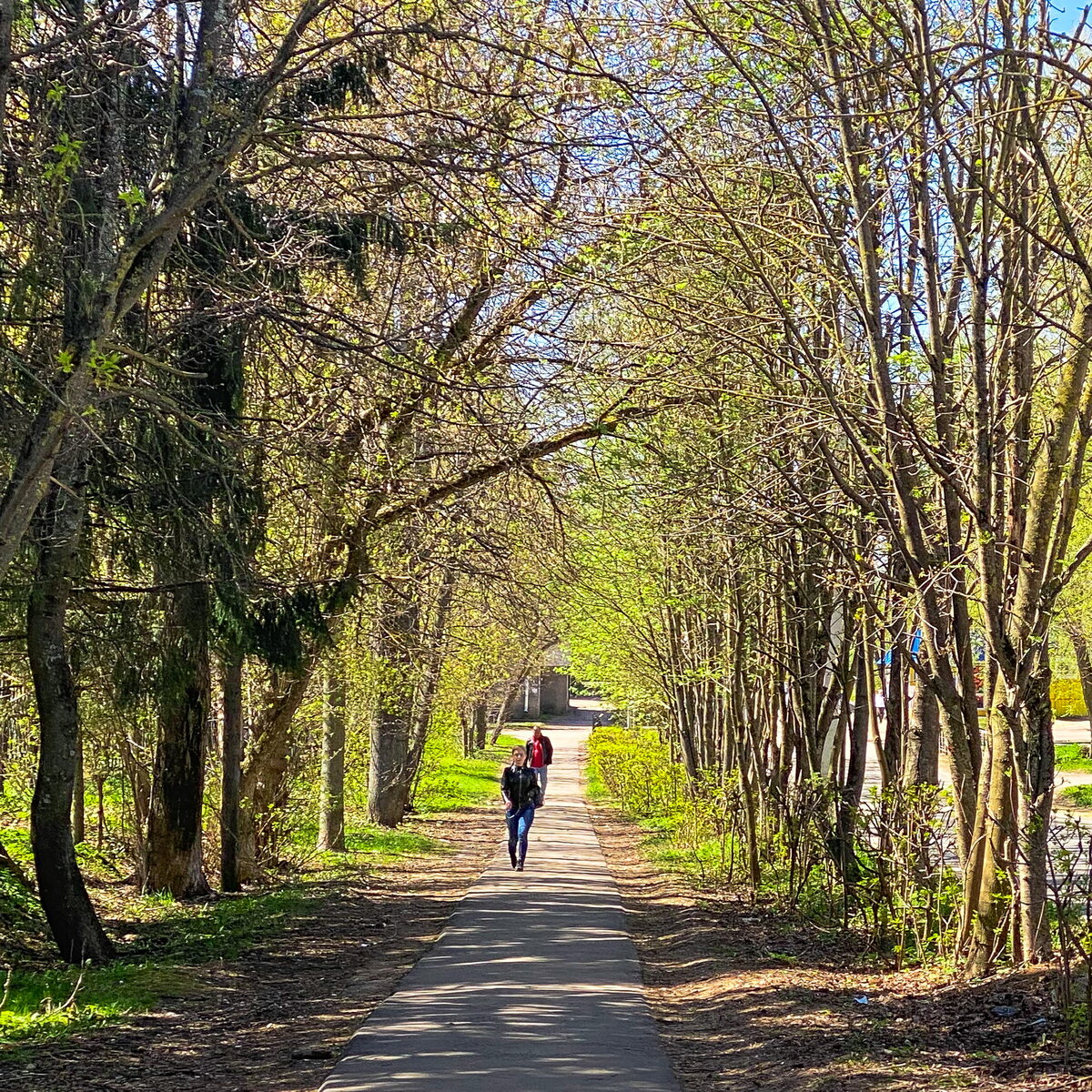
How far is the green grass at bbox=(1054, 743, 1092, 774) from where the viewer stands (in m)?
41.0

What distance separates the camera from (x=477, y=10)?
A: 28.2ft

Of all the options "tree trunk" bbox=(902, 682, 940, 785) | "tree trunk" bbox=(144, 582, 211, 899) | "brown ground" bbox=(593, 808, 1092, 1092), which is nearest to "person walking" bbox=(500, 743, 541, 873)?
"tree trunk" bbox=(144, 582, 211, 899)

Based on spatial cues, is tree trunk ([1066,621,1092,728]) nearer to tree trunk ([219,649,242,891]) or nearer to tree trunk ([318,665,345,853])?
tree trunk ([318,665,345,853])

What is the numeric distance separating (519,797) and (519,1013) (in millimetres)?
9358

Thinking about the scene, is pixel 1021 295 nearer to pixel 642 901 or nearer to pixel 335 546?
pixel 335 546

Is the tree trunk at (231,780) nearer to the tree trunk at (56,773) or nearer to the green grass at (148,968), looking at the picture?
the green grass at (148,968)

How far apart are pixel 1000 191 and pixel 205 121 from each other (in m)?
4.64

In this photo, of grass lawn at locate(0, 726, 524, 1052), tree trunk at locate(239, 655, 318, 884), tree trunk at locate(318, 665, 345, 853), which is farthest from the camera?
tree trunk at locate(318, 665, 345, 853)

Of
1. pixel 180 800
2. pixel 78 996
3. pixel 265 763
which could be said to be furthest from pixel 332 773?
pixel 78 996

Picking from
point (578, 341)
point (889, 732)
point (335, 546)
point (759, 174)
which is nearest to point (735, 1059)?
point (889, 732)

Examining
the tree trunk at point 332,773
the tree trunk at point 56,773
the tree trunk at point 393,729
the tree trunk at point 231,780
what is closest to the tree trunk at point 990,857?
the tree trunk at point 56,773

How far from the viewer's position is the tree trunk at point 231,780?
15.2 meters

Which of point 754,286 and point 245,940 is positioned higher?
point 754,286

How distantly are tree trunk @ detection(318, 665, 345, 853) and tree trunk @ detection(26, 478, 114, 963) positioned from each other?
7.59 m
